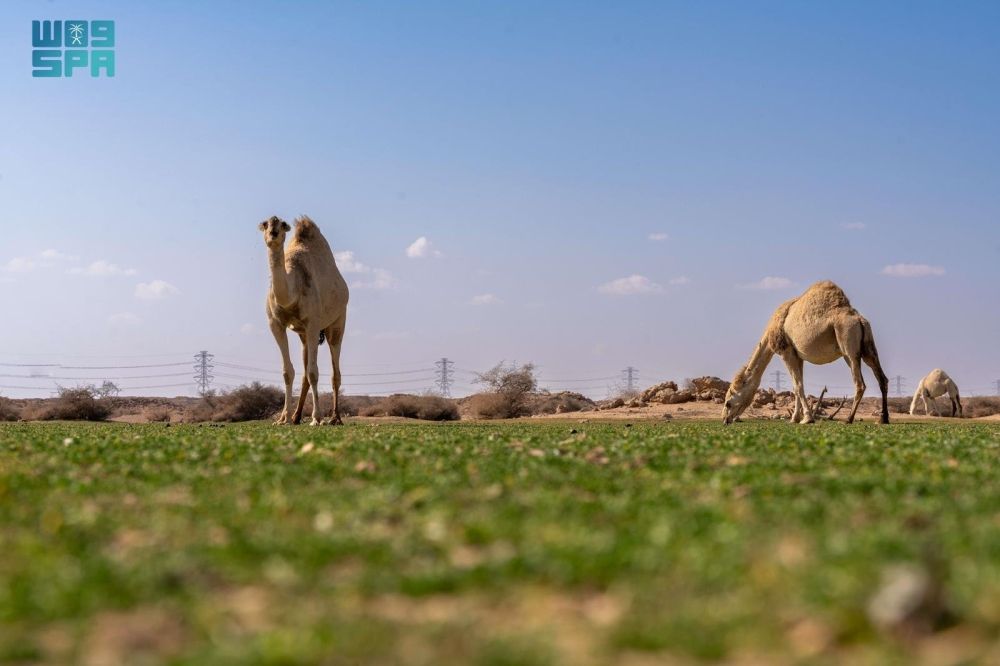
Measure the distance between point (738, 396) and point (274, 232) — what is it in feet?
49.4

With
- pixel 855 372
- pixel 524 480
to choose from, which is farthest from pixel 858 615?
pixel 855 372

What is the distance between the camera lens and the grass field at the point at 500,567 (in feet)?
13.7

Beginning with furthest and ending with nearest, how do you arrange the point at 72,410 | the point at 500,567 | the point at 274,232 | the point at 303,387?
1. the point at 72,410
2. the point at 303,387
3. the point at 274,232
4. the point at 500,567

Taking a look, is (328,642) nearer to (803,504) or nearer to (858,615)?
(858,615)

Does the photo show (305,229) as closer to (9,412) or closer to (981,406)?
(9,412)

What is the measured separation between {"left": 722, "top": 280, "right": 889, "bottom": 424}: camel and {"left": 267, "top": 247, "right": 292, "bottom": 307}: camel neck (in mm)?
13829

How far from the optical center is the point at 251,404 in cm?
5019

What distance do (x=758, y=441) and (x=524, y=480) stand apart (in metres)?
6.55

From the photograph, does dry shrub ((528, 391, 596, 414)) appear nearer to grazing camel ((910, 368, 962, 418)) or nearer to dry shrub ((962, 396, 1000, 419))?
grazing camel ((910, 368, 962, 418))

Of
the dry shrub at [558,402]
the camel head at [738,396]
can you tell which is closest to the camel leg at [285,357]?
the camel head at [738,396]

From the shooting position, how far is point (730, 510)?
6953mm

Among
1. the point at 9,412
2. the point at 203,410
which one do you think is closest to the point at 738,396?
the point at 203,410

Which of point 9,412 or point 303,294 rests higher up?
point 303,294

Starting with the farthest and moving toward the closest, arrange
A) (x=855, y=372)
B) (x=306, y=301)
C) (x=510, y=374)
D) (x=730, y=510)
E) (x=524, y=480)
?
(x=510, y=374)
(x=855, y=372)
(x=306, y=301)
(x=524, y=480)
(x=730, y=510)
